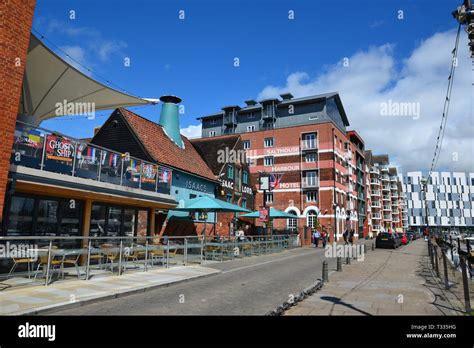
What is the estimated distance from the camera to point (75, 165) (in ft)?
39.9

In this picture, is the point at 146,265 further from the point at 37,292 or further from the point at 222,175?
the point at 222,175

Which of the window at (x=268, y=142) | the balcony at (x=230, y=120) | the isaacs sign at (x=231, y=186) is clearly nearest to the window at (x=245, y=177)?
the isaacs sign at (x=231, y=186)

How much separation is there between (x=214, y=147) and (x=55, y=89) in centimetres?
1894

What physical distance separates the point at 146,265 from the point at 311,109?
42.7 m

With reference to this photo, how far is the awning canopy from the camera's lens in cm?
1207

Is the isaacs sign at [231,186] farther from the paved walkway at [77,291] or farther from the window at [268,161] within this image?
the window at [268,161]

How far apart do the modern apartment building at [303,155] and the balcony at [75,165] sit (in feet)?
101

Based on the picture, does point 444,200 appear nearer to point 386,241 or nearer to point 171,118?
point 386,241

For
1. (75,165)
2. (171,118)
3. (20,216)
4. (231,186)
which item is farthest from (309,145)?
(20,216)

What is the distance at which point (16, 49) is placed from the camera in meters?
9.59

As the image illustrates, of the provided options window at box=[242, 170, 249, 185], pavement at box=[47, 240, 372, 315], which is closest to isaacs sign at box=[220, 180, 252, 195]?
window at box=[242, 170, 249, 185]

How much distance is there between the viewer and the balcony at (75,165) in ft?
33.8
